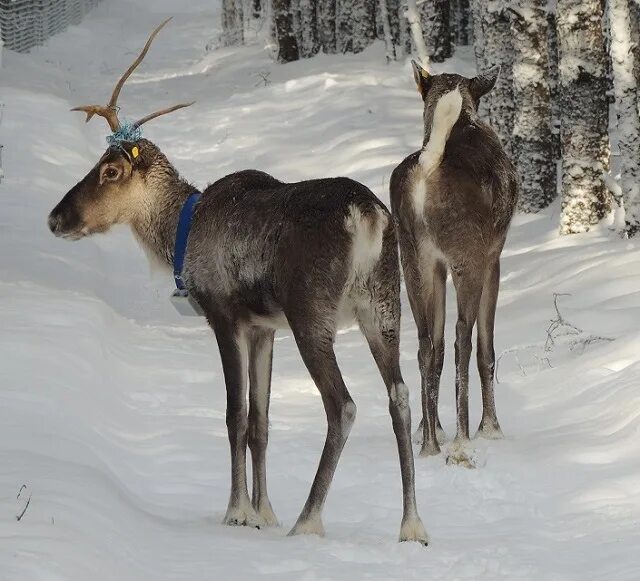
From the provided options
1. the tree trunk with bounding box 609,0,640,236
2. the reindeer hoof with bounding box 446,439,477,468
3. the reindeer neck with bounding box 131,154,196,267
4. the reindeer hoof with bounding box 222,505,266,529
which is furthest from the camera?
the tree trunk with bounding box 609,0,640,236

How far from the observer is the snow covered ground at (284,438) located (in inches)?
204

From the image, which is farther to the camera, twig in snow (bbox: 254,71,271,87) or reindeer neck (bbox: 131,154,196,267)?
twig in snow (bbox: 254,71,271,87)

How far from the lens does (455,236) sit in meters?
7.29

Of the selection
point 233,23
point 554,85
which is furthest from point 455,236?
point 233,23

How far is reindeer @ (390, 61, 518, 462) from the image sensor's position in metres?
7.29

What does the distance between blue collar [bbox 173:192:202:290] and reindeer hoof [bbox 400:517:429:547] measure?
1740 mm

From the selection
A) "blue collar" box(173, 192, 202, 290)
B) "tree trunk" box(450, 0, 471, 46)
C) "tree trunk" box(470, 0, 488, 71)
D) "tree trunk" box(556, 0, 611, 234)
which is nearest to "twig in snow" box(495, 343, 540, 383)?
"blue collar" box(173, 192, 202, 290)

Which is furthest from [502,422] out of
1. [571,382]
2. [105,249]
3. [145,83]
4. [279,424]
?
[145,83]

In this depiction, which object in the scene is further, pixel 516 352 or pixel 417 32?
pixel 417 32

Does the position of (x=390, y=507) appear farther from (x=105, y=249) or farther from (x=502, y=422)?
(x=105, y=249)

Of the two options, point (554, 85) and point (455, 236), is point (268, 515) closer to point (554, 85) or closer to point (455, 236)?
point (455, 236)

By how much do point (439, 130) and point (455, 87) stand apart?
0.78 m

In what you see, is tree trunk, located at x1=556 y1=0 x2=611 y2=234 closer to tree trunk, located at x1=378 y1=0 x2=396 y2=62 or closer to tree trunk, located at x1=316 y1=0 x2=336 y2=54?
tree trunk, located at x1=378 y1=0 x2=396 y2=62

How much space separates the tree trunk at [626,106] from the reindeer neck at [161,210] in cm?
555
